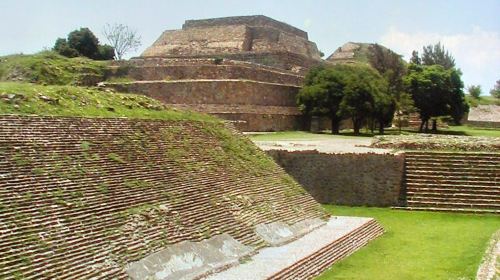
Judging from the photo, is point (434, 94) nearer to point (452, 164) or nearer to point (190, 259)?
point (452, 164)

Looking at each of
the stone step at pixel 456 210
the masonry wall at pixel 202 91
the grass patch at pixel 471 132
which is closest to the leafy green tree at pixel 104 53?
the masonry wall at pixel 202 91

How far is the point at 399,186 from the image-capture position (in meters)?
17.5

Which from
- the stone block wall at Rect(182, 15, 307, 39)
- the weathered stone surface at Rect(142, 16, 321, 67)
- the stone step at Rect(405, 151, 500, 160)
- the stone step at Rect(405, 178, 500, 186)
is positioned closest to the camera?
the stone step at Rect(405, 178, 500, 186)

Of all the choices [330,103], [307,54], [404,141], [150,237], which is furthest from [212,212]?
[307,54]

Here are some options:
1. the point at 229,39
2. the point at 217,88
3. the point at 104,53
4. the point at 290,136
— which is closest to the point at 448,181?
the point at 290,136

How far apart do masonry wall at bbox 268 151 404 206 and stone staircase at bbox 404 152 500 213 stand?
49cm

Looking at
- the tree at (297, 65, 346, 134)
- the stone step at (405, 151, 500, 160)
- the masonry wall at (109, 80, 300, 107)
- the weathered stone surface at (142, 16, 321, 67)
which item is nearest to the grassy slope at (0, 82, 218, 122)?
the stone step at (405, 151, 500, 160)

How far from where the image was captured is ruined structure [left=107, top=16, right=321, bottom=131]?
28094mm

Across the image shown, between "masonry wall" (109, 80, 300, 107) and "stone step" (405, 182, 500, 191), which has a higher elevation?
"masonry wall" (109, 80, 300, 107)

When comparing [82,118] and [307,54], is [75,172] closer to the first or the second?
[82,118]

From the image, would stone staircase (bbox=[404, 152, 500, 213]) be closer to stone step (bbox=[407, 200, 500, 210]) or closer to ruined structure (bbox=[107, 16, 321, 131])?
stone step (bbox=[407, 200, 500, 210])

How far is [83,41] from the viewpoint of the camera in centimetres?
3741

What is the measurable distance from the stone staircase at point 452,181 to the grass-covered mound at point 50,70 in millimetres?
15141

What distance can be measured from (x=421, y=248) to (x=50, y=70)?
64.1 ft
